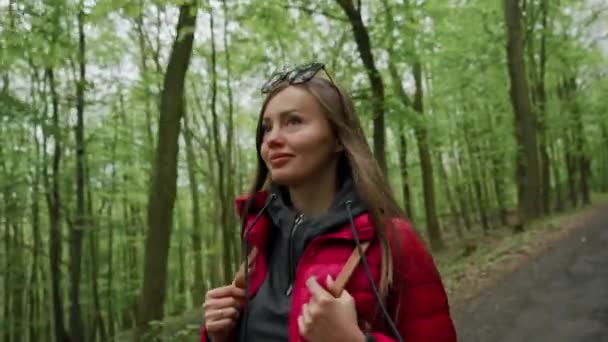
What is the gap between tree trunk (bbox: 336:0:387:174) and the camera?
8.73 meters

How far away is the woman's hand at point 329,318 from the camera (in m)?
1.23

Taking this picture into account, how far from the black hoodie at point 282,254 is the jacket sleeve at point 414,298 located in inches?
6.4

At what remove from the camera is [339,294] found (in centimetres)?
126

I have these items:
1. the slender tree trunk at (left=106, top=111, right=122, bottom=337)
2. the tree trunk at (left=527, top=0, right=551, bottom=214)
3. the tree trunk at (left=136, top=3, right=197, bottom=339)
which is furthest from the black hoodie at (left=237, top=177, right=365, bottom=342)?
the tree trunk at (left=527, top=0, right=551, bottom=214)

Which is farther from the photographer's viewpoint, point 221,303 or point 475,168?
point 475,168

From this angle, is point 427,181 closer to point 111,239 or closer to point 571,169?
point 571,169

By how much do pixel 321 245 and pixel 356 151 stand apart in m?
0.31

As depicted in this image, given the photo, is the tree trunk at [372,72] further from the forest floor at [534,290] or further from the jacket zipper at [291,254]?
the jacket zipper at [291,254]

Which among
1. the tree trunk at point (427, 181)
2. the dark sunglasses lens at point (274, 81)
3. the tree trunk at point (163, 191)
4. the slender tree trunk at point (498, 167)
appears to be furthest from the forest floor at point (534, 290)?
the slender tree trunk at point (498, 167)

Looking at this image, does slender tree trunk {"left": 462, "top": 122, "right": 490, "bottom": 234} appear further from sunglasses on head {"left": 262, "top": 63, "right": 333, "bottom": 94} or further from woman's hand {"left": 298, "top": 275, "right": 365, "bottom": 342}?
woman's hand {"left": 298, "top": 275, "right": 365, "bottom": 342}

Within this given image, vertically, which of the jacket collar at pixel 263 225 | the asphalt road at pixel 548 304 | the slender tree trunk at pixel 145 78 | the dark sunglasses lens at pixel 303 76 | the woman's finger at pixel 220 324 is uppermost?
the slender tree trunk at pixel 145 78

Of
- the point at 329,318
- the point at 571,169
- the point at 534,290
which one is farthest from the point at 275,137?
the point at 571,169

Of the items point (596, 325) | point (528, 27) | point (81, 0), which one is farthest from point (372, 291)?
point (528, 27)

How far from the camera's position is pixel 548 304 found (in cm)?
735
